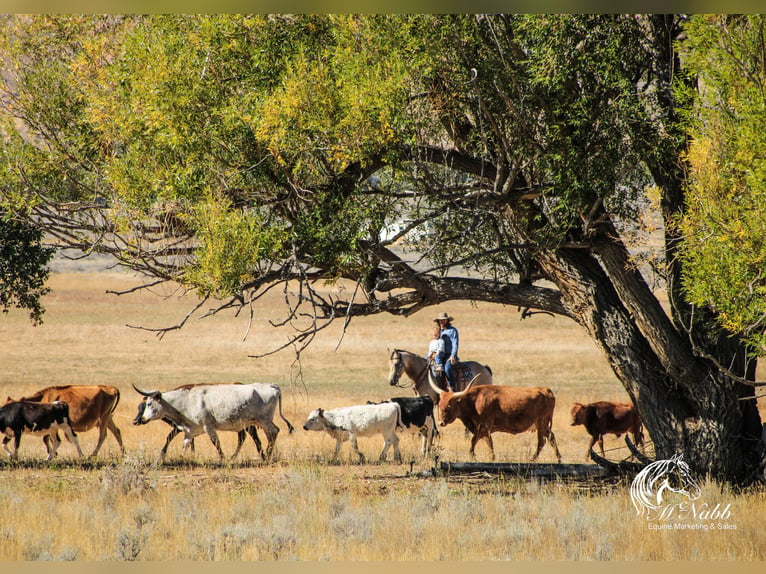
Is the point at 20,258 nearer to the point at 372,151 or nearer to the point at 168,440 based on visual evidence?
the point at 168,440

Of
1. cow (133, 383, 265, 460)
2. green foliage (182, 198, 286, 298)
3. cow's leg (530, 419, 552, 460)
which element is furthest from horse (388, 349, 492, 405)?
green foliage (182, 198, 286, 298)

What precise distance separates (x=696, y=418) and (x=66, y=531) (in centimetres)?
883

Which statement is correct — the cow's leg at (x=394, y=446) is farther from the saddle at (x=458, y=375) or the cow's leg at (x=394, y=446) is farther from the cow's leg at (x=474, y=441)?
the saddle at (x=458, y=375)

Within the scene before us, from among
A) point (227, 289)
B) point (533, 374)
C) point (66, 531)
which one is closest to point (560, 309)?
point (227, 289)

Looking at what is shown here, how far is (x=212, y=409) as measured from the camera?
49.5ft

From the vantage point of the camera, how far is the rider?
1808cm

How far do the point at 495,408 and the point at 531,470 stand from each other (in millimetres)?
1437

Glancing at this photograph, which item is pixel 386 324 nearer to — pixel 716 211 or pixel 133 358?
pixel 133 358

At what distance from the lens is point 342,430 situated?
49.8 ft

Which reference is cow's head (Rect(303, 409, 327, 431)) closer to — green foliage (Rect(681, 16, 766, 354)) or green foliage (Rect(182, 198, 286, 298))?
green foliage (Rect(182, 198, 286, 298))

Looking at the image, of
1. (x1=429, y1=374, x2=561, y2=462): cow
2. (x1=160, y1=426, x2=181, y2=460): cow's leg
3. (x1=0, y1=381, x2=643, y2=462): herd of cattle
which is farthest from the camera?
(x1=429, y1=374, x2=561, y2=462): cow

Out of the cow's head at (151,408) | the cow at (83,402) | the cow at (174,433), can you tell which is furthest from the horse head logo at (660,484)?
the cow at (83,402)

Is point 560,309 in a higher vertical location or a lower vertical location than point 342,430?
higher

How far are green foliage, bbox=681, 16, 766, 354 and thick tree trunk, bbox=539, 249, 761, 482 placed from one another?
299cm
